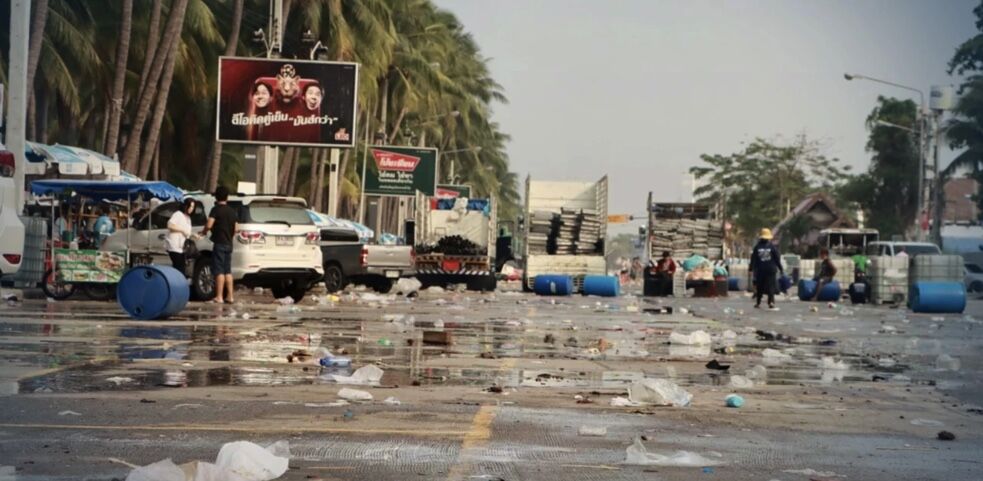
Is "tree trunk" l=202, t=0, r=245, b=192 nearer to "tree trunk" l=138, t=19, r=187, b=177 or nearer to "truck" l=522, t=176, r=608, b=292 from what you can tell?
"tree trunk" l=138, t=19, r=187, b=177

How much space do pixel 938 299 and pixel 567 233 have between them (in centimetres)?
1545

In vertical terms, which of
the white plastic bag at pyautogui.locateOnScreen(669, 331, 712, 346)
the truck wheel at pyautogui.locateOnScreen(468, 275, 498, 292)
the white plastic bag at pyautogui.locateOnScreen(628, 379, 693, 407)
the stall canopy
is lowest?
the white plastic bag at pyautogui.locateOnScreen(628, 379, 693, 407)

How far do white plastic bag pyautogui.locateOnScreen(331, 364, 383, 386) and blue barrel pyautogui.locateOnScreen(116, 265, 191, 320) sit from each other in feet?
24.5

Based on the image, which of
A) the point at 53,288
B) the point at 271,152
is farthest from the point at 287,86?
the point at 53,288

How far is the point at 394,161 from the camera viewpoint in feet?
239

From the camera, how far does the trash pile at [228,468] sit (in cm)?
561

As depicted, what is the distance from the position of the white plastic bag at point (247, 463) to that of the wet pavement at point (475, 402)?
190 mm

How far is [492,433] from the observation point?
8125 millimetres

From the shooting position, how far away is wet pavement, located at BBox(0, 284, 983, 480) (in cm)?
712

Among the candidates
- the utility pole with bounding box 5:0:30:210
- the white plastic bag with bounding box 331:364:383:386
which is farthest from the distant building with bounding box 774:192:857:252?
the white plastic bag with bounding box 331:364:383:386

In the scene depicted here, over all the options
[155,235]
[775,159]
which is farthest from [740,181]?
[155,235]

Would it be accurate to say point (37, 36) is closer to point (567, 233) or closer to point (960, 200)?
point (567, 233)

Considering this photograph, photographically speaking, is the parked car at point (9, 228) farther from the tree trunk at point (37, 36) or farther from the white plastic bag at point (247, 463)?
the tree trunk at point (37, 36)

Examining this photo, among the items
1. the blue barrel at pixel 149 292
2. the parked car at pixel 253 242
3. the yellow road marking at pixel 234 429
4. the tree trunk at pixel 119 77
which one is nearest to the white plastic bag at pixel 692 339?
the blue barrel at pixel 149 292
